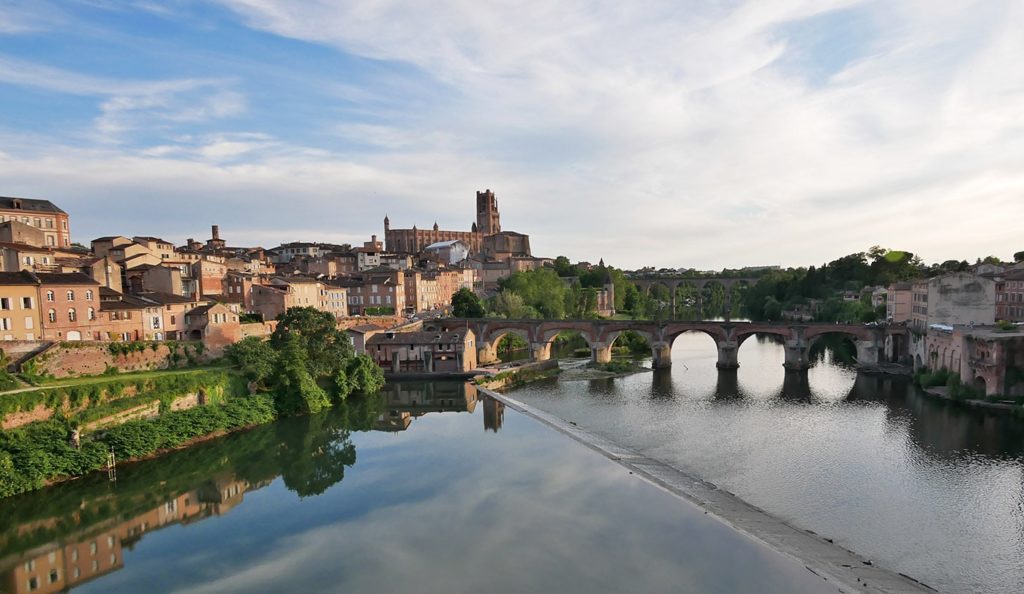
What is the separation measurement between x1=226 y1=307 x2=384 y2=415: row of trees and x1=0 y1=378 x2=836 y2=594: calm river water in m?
5.06

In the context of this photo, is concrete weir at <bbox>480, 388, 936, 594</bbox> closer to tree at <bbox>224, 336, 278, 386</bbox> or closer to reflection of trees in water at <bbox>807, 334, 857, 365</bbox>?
tree at <bbox>224, 336, 278, 386</bbox>

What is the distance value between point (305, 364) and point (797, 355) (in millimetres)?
29416

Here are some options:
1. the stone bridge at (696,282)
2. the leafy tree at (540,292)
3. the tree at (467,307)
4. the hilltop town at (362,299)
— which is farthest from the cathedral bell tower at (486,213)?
the tree at (467,307)

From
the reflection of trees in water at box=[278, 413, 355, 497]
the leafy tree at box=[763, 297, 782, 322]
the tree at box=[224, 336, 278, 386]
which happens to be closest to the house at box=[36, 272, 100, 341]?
the tree at box=[224, 336, 278, 386]

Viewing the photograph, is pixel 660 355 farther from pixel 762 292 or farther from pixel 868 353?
pixel 762 292

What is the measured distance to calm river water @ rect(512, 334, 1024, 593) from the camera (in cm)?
1457

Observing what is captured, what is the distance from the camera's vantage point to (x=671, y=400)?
30.9 meters

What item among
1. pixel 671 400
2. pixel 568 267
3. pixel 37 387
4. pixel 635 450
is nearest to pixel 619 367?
pixel 671 400

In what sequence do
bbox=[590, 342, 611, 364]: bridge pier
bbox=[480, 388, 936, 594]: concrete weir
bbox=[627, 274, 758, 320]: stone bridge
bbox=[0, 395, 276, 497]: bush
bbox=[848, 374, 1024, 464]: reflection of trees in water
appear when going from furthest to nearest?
bbox=[627, 274, 758, 320]: stone bridge < bbox=[590, 342, 611, 364]: bridge pier < bbox=[848, 374, 1024, 464]: reflection of trees in water < bbox=[0, 395, 276, 497]: bush < bbox=[480, 388, 936, 594]: concrete weir

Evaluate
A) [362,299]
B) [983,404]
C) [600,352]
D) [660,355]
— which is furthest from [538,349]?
[983,404]

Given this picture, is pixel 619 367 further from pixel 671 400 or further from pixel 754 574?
pixel 754 574

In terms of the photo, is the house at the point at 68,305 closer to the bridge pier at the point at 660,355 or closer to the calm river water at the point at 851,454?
the calm river water at the point at 851,454

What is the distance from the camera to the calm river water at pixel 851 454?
14.6 metres

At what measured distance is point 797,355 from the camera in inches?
1543
